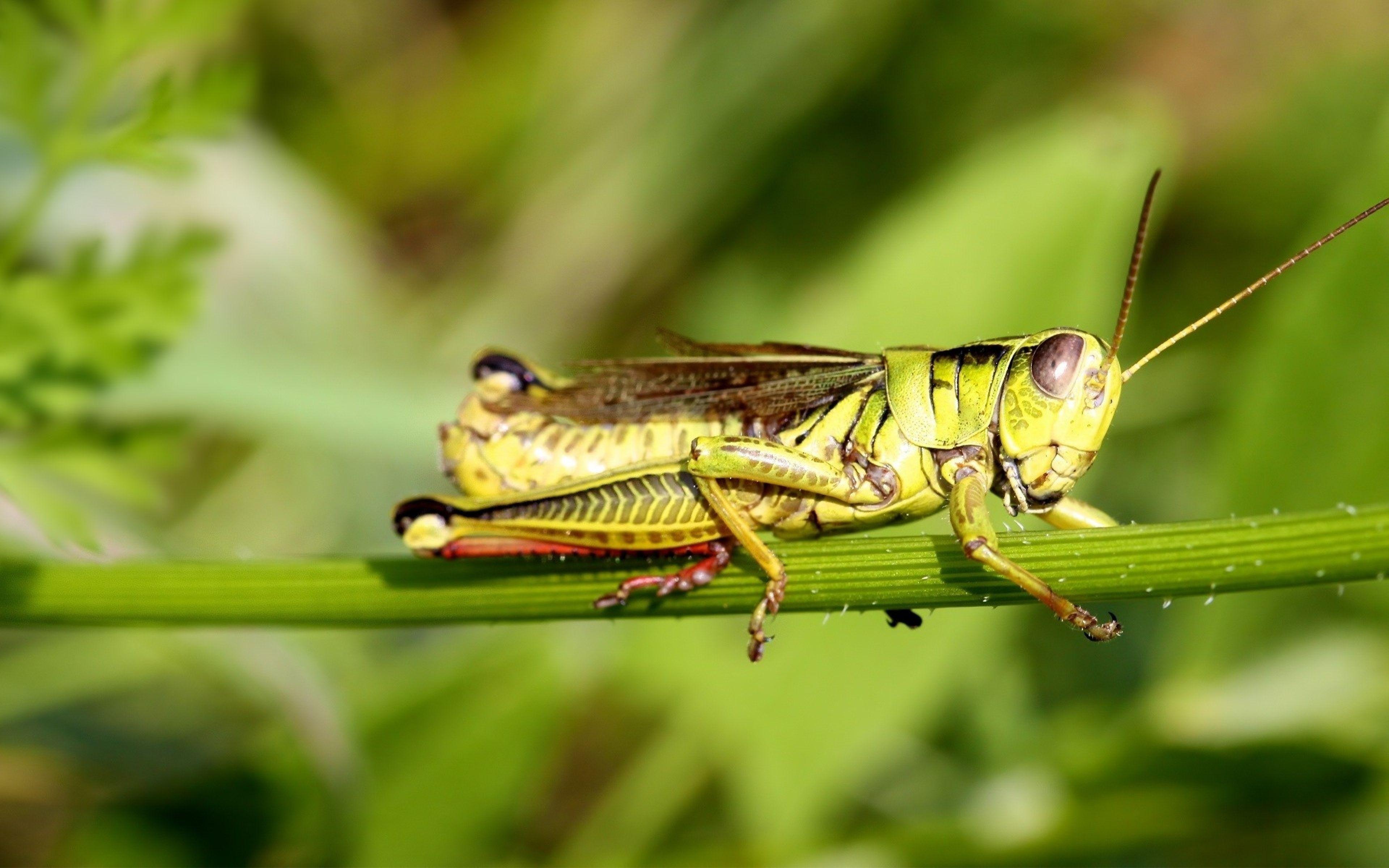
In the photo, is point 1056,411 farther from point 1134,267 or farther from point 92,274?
point 92,274

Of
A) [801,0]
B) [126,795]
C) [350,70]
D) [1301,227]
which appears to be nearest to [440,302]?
[350,70]

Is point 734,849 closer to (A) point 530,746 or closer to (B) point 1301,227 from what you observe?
(A) point 530,746

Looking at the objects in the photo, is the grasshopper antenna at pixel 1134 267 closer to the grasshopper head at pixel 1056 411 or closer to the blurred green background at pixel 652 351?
the grasshopper head at pixel 1056 411

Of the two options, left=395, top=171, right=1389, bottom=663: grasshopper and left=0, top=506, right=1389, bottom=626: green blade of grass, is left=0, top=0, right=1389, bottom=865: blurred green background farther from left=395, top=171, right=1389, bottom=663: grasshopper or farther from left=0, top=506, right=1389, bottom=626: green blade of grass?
left=395, top=171, right=1389, bottom=663: grasshopper

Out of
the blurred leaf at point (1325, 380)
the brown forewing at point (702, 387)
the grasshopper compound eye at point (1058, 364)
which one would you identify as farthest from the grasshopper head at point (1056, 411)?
the blurred leaf at point (1325, 380)

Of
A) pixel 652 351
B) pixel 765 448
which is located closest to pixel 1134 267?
pixel 765 448
